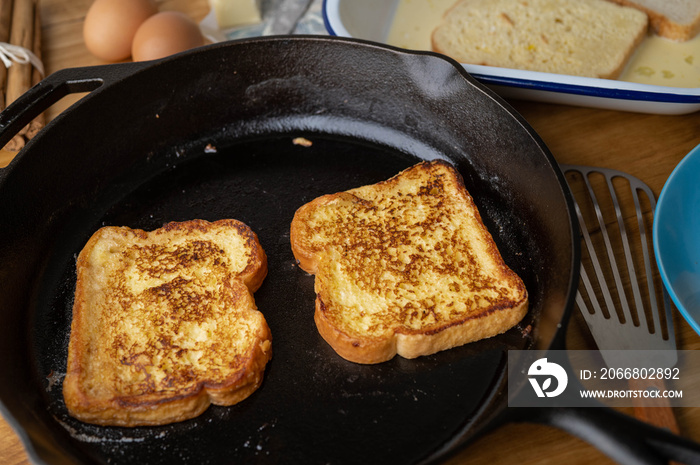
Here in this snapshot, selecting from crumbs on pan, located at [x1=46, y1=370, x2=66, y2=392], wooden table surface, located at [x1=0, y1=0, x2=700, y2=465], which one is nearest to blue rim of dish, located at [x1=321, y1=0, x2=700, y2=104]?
wooden table surface, located at [x1=0, y1=0, x2=700, y2=465]

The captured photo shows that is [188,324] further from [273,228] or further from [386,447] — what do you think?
[386,447]

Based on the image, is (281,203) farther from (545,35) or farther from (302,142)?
(545,35)

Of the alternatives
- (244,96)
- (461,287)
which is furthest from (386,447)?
(244,96)

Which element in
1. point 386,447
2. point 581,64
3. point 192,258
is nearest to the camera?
point 386,447

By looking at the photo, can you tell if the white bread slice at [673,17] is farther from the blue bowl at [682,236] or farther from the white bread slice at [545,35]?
the blue bowl at [682,236]

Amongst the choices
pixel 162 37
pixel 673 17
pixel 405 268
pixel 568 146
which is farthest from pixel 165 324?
pixel 673 17

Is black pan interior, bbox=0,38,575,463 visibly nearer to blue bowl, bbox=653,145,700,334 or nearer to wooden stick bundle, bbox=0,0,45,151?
blue bowl, bbox=653,145,700,334

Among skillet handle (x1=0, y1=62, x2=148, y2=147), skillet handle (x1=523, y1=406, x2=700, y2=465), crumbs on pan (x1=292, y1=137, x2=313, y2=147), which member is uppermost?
skillet handle (x1=0, y1=62, x2=148, y2=147)
